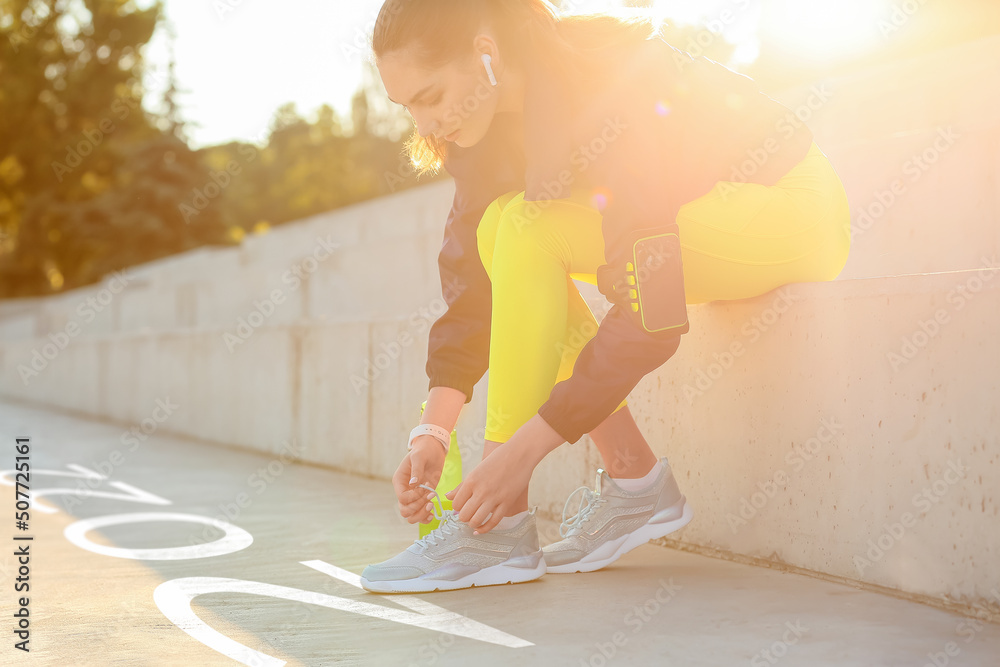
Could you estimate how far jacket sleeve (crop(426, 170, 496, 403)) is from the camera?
2.32 meters

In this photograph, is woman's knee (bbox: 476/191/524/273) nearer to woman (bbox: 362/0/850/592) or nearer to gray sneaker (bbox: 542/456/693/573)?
woman (bbox: 362/0/850/592)

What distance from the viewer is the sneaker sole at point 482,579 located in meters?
2.14

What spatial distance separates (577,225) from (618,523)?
0.72m

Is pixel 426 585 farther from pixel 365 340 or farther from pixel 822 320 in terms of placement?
pixel 365 340

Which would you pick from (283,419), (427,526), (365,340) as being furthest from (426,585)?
(283,419)

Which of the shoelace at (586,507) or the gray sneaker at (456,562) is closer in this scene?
the gray sneaker at (456,562)

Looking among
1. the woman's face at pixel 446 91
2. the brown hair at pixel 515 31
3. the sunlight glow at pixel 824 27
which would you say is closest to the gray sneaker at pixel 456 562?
the woman's face at pixel 446 91

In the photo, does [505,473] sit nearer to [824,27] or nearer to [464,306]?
[464,306]

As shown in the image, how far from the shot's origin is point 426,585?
2.13 meters

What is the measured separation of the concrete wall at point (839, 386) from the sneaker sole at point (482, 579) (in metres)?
0.58

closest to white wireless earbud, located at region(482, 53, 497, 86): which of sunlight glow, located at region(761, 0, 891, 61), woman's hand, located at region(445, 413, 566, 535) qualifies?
woman's hand, located at region(445, 413, 566, 535)

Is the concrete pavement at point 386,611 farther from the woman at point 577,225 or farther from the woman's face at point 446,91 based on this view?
the woman's face at point 446,91

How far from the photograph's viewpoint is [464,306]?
2.39 meters

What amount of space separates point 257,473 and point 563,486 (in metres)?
2.25
